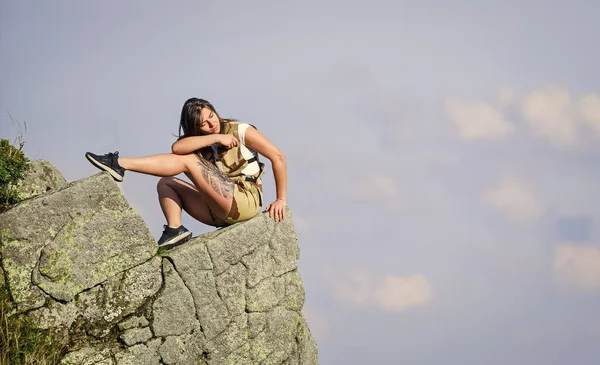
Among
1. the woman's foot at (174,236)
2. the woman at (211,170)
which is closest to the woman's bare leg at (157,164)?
the woman at (211,170)

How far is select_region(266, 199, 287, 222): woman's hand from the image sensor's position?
10852 mm

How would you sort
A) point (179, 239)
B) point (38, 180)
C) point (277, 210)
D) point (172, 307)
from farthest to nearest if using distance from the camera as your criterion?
point (277, 210) < point (38, 180) < point (179, 239) < point (172, 307)

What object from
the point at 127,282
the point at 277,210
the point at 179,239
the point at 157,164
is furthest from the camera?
the point at 277,210

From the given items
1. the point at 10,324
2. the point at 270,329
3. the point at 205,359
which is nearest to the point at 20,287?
the point at 10,324

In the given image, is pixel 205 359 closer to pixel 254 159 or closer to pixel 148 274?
pixel 148 274

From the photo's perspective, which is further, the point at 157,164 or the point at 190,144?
the point at 190,144

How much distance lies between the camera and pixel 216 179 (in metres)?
10.5

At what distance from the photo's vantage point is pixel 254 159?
11.1 meters

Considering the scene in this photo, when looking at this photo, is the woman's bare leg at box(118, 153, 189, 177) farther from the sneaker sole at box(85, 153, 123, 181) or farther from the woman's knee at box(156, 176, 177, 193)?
the woman's knee at box(156, 176, 177, 193)

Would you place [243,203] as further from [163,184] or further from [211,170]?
[163,184]

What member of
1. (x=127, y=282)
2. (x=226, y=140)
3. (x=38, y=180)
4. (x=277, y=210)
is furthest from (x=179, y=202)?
(x=38, y=180)

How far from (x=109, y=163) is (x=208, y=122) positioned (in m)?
1.33

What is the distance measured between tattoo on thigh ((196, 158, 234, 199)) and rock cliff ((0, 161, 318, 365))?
44 centimetres

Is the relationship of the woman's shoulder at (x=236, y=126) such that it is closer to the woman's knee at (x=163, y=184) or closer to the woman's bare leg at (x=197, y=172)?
the woman's bare leg at (x=197, y=172)
